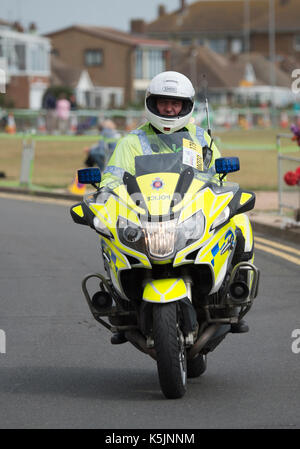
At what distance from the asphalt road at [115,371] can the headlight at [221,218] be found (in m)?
1.05

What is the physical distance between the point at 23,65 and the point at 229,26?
56957 millimetres

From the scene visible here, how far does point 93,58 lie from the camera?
11594 cm

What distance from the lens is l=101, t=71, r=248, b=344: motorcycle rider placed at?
24.4 feet

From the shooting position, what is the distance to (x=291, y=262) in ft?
45.4

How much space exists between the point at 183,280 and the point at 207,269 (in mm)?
162

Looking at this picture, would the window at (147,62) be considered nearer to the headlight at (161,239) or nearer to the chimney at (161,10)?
the chimney at (161,10)

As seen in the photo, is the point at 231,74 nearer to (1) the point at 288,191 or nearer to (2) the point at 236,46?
(2) the point at 236,46

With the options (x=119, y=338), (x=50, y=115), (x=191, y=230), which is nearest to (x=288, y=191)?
Result: (x=119, y=338)

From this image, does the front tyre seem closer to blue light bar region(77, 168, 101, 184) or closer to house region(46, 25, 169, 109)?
blue light bar region(77, 168, 101, 184)

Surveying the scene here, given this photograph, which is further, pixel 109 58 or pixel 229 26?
pixel 229 26

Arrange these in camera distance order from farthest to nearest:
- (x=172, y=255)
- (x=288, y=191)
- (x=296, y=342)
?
(x=288, y=191), (x=296, y=342), (x=172, y=255)
